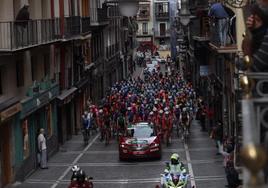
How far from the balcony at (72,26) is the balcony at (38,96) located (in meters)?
3.62

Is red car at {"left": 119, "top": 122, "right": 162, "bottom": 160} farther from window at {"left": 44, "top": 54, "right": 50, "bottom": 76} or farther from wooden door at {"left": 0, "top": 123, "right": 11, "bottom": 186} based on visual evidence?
wooden door at {"left": 0, "top": 123, "right": 11, "bottom": 186}

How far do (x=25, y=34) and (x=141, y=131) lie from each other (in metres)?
6.96

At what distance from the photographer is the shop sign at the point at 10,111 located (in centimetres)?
2038

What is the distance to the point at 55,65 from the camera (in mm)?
32562

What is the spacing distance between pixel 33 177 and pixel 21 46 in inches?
182

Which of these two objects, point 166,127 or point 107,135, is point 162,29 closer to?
point 107,135

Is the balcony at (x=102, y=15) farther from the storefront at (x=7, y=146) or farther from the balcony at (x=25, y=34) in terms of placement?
the storefront at (x=7, y=146)

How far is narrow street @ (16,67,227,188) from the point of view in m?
22.2

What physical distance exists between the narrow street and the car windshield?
1043mm

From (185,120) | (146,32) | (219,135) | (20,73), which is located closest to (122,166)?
(219,135)

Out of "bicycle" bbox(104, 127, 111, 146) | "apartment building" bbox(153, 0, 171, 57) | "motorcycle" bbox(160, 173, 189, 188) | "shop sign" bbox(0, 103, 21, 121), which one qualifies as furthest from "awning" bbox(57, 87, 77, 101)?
"apartment building" bbox(153, 0, 171, 57)

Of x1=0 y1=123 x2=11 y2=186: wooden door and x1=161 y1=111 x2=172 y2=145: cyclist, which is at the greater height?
x1=0 y1=123 x2=11 y2=186: wooden door

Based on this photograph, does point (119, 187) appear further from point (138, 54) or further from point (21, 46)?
point (138, 54)

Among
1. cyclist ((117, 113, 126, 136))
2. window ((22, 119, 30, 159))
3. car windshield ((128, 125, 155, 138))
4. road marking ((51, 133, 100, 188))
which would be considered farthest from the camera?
cyclist ((117, 113, 126, 136))
